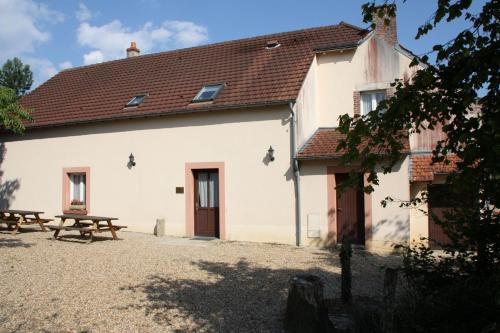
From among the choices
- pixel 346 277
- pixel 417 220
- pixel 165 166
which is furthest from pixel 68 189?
pixel 346 277

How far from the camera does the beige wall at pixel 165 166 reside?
481 inches

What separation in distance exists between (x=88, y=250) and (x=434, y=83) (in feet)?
30.1

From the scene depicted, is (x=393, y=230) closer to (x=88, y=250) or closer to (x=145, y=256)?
(x=145, y=256)

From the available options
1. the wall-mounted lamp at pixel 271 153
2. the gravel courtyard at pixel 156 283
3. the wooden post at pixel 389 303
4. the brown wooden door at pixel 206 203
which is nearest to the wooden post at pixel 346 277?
the gravel courtyard at pixel 156 283

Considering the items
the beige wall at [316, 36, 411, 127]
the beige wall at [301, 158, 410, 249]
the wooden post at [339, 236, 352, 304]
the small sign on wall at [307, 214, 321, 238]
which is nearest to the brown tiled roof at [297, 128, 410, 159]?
the beige wall at [301, 158, 410, 249]

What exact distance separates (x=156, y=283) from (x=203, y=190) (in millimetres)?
6198

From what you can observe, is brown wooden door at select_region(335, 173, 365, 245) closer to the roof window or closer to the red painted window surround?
the roof window

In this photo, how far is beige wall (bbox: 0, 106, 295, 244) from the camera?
40.1 ft

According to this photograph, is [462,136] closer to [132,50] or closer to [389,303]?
[389,303]

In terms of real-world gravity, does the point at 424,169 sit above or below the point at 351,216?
above

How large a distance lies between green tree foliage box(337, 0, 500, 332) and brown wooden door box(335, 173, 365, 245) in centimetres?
737

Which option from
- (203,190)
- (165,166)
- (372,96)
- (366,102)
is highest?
(372,96)

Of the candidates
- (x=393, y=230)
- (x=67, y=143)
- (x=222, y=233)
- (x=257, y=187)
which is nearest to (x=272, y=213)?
(x=257, y=187)

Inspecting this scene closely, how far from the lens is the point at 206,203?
13453 mm
